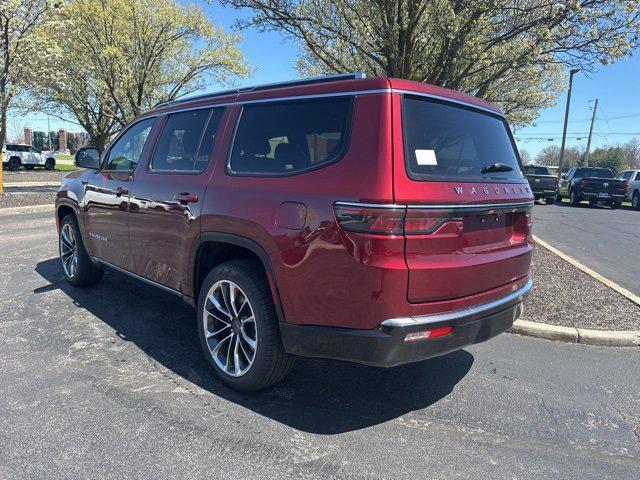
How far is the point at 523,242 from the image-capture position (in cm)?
336

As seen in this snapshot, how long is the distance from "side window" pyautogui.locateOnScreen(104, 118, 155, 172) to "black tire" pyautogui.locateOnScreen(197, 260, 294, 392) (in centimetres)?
180

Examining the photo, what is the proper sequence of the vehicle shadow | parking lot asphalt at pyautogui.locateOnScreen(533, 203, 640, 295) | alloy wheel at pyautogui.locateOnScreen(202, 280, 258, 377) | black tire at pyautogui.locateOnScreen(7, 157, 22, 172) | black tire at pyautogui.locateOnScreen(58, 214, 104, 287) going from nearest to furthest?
the vehicle shadow
alloy wheel at pyautogui.locateOnScreen(202, 280, 258, 377)
black tire at pyautogui.locateOnScreen(58, 214, 104, 287)
parking lot asphalt at pyautogui.locateOnScreen(533, 203, 640, 295)
black tire at pyautogui.locateOnScreen(7, 157, 22, 172)

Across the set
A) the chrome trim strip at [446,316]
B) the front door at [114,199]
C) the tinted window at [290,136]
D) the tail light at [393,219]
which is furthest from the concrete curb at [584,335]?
the front door at [114,199]

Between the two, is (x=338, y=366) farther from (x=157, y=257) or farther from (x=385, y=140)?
(x=385, y=140)

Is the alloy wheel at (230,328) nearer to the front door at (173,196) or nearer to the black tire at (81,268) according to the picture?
the front door at (173,196)

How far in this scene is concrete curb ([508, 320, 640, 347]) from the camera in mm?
4488

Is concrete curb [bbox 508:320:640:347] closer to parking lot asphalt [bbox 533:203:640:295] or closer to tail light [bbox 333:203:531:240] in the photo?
parking lot asphalt [bbox 533:203:640:295]

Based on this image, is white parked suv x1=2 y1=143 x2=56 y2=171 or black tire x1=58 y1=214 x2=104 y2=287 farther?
white parked suv x1=2 y1=143 x2=56 y2=171

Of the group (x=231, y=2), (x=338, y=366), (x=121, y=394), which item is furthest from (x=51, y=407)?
(x=231, y=2)

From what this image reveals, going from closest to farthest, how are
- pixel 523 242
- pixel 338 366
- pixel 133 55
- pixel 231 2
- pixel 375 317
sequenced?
pixel 375 317, pixel 523 242, pixel 338 366, pixel 231 2, pixel 133 55

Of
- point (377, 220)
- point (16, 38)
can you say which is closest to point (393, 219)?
point (377, 220)

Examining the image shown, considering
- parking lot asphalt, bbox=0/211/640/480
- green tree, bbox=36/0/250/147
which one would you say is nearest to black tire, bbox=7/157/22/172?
green tree, bbox=36/0/250/147

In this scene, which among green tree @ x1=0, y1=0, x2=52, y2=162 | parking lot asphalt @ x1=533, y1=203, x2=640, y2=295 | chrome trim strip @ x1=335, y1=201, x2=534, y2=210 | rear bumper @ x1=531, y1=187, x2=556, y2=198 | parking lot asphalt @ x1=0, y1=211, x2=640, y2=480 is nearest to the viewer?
chrome trim strip @ x1=335, y1=201, x2=534, y2=210

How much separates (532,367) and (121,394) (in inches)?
127
